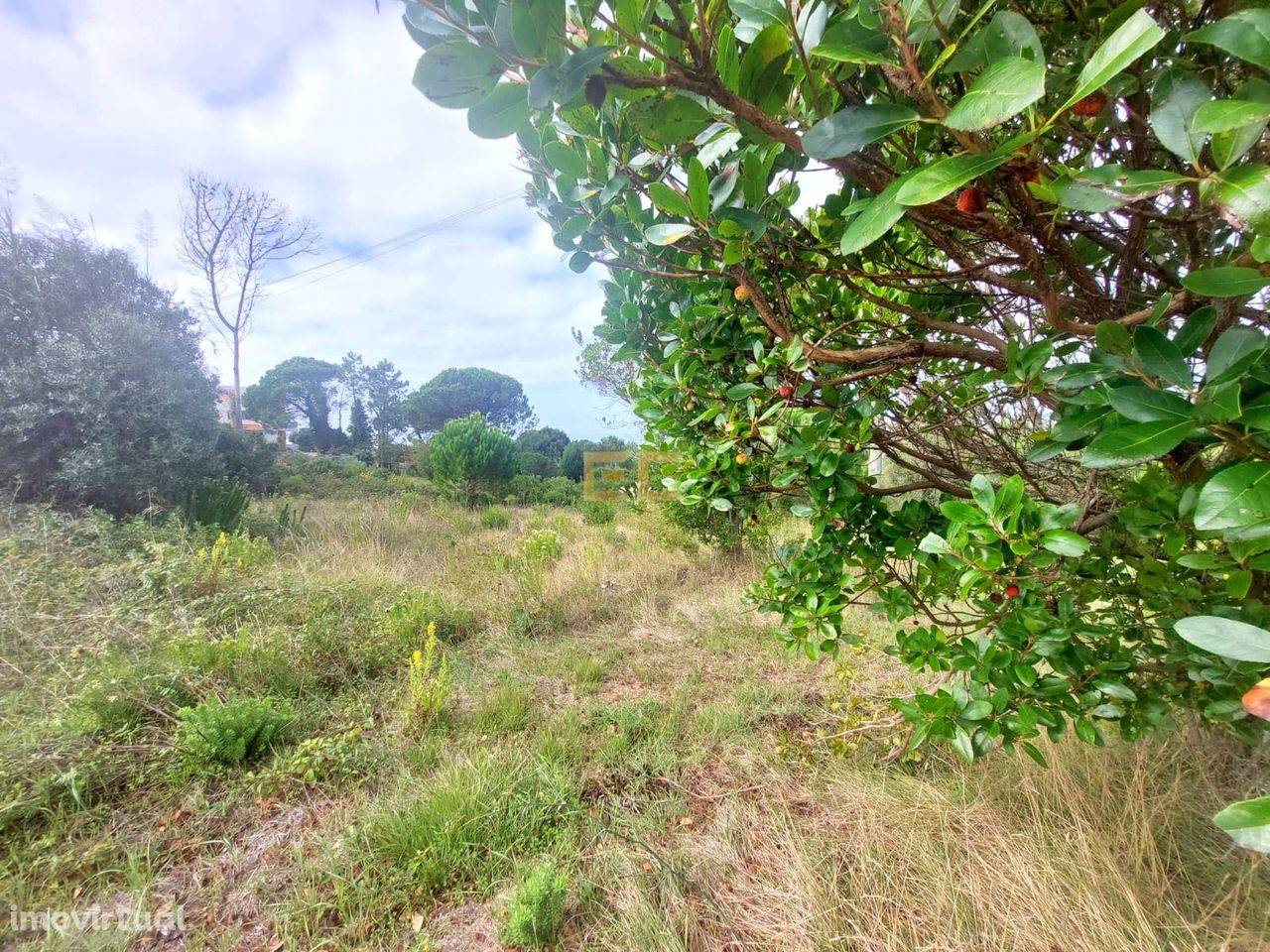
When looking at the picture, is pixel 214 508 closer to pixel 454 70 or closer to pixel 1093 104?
pixel 454 70

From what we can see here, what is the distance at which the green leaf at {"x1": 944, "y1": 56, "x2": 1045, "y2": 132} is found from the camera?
1.35ft

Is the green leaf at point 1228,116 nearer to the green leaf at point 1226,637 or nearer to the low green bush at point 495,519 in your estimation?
the green leaf at point 1226,637

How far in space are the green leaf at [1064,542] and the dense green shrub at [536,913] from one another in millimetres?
1429

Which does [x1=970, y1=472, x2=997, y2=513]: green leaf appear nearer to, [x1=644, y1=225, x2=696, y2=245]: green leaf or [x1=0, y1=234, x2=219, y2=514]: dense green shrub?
[x1=644, y1=225, x2=696, y2=245]: green leaf

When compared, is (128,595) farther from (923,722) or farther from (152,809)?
(923,722)

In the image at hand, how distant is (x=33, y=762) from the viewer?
5.68ft

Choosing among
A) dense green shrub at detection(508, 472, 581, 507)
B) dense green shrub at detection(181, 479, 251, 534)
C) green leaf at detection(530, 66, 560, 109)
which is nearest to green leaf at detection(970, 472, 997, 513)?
green leaf at detection(530, 66, 560, 109)

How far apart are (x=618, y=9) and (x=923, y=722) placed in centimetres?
130

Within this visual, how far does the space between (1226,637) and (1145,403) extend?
27 centimetres

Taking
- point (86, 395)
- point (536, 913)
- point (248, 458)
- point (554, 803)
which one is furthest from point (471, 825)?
point (248, 458)

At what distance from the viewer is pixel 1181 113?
1.57ft

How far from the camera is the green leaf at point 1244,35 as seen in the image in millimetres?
403

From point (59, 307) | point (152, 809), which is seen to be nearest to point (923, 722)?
point (152, 809)

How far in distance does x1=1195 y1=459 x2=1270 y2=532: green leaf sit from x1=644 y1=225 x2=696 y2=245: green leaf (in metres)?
0.72
